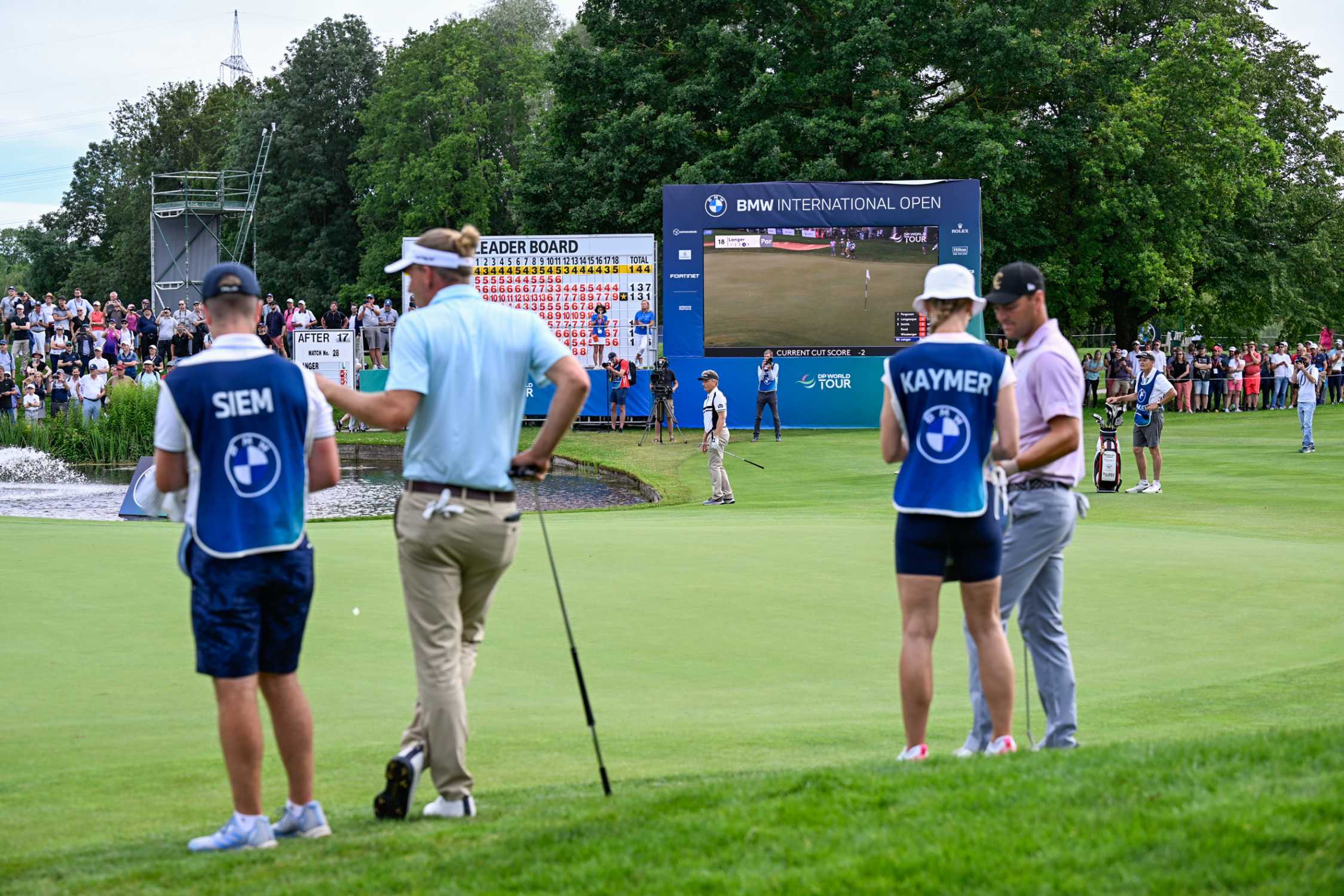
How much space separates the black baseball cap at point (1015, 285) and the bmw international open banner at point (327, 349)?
29.6 m

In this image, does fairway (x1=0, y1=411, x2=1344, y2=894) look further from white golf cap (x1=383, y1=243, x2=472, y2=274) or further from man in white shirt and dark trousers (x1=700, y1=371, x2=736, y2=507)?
man in white shirt and dark trousers (x1=700, y1=371, x2=736, y2=507)

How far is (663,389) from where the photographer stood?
30.6 metres

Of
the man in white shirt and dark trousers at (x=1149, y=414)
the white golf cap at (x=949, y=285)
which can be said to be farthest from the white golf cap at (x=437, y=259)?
the man in white shirt and dark trousers at (x=1149, y=414)

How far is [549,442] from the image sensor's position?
15.9 ft

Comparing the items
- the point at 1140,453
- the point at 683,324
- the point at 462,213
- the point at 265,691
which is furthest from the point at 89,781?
the point at 462,213

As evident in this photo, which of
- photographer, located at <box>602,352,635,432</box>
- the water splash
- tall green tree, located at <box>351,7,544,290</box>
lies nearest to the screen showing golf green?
photographer, located at <box>602,352,635,432</box>

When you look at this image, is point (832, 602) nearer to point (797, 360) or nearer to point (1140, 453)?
point (1140, 453)

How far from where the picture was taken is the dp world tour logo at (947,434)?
5.11 meters

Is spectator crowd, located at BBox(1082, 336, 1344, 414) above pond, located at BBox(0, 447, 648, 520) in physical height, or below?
A: above

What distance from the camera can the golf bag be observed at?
65.9ft

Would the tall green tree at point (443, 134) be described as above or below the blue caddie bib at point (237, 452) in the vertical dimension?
above

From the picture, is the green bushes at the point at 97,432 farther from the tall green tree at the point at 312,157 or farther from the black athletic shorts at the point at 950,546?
the tall green tree at the point at 312,157

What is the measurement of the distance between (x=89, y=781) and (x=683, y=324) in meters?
26.1

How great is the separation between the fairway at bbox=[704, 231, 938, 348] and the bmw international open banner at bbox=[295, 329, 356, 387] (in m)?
9.38
